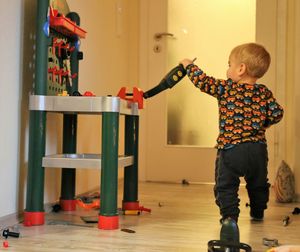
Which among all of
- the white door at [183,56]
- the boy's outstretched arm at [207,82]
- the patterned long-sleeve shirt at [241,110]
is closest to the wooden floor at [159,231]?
the patterned long-sleeve shirt at [241,110]

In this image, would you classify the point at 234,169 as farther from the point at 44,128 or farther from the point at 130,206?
the point at 44,128

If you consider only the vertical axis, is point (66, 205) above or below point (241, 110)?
below

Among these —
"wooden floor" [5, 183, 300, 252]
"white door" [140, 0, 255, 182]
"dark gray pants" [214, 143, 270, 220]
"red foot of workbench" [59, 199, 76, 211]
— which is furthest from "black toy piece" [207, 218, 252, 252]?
"white door" [140, 0, 255, 182]

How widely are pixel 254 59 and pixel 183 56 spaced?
1351 mm

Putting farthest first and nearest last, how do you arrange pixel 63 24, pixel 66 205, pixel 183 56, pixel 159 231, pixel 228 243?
pixel 183 56, pixel 66 205, pixel 63 24, pixel 159 231, pixel 228 243

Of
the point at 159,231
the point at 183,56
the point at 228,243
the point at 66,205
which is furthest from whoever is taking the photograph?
the point at 183,56

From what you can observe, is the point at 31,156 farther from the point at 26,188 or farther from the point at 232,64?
the point at 232,64

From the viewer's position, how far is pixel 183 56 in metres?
3.07

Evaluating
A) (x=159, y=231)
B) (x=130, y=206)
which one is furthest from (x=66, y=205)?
(x=159, y=231)

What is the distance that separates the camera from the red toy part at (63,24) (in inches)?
66.8

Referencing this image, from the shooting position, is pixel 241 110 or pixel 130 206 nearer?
pixel 241 110

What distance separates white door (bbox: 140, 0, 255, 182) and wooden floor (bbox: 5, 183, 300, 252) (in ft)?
2.68

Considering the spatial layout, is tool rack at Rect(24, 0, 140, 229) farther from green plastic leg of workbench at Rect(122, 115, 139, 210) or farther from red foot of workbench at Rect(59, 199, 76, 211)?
red foot of workbench at Rect(59, 199, 76, 211)

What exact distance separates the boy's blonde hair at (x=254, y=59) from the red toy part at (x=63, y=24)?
62 centimetres
